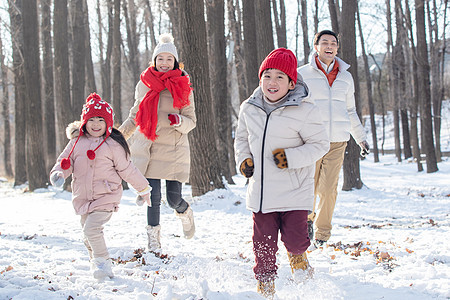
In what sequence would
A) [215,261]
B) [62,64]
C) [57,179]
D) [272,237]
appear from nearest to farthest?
1. [272,237]
2. [57,179]
3. [215,261]
4. [62,64]

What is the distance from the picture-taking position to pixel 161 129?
15.7 ft

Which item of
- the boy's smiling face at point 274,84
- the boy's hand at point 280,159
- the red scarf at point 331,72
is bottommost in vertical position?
the boy's hand at point 280,159

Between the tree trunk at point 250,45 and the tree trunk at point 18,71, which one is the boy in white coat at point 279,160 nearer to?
the tree trunk at point 250,45

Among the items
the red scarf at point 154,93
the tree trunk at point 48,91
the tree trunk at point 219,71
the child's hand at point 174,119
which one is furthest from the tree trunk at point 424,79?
the tree trunk at point 48,91

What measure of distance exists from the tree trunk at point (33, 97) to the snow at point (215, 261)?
6.16 m

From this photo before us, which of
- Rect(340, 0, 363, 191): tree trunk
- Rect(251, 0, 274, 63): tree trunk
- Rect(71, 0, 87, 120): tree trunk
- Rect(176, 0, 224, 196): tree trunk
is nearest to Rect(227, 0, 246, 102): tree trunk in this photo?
Rect(251, 0, 274, 63): tree trunk

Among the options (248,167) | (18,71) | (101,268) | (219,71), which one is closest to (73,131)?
(101,268)

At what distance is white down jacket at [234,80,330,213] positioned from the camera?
3.18 metres

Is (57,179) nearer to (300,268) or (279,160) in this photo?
(279,160)

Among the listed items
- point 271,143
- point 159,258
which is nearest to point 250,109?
point 271,143

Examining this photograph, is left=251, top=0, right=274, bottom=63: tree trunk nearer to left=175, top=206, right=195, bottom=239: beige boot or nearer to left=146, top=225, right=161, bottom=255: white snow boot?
left=175, top=206, right=195, bottom=239: beige boot

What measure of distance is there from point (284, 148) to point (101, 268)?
1860 millimetres

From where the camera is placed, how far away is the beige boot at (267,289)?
3102mm

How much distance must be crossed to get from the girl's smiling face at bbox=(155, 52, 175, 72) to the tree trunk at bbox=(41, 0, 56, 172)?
12.6 meters
